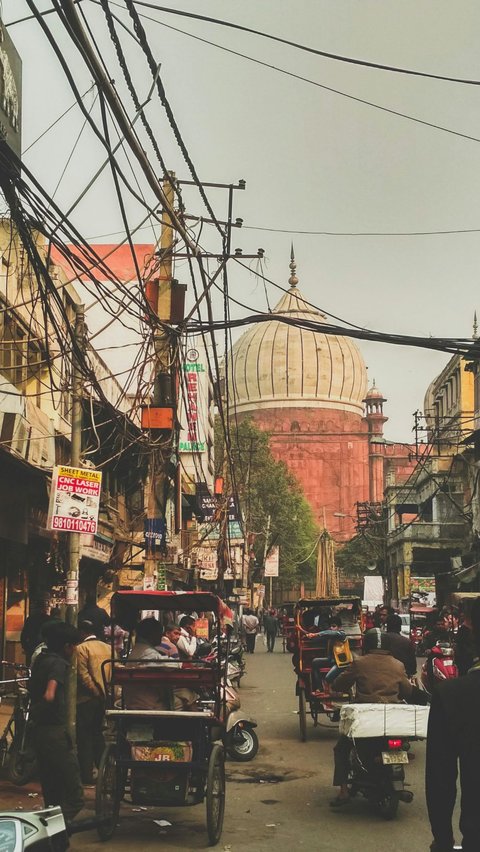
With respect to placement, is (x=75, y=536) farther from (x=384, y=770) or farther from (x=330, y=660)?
(x=384, y=770)

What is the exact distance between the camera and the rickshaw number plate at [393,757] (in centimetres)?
936

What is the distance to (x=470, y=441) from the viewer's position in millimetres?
48250

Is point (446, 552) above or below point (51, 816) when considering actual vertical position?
above

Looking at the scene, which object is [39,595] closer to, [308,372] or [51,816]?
[51,816]

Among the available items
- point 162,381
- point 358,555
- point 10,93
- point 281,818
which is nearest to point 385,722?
point 281,818

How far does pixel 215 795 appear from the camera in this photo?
28.6ft

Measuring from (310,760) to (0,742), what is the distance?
375 centimetres

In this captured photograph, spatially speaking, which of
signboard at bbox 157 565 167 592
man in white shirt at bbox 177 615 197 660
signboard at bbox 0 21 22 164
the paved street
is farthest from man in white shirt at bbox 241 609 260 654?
signboard at bbox 0 21 22 164

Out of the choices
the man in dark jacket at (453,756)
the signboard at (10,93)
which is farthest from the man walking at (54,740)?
the man in dark jacket at (453,756)

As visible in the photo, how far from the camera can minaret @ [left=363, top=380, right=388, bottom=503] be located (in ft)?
329

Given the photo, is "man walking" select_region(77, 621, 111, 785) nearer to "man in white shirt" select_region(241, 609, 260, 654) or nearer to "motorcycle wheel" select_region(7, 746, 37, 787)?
"motorcycle wheel" select_region(7, 746, 37, 787)

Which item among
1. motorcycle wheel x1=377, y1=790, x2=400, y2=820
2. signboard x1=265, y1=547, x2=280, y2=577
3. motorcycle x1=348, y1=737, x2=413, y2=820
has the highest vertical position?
signboard x1=265, y1=547, x2=280, y2=577

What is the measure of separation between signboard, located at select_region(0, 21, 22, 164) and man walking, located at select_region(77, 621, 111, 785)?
530cm

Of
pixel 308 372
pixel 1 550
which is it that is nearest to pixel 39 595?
pixel 1 550
